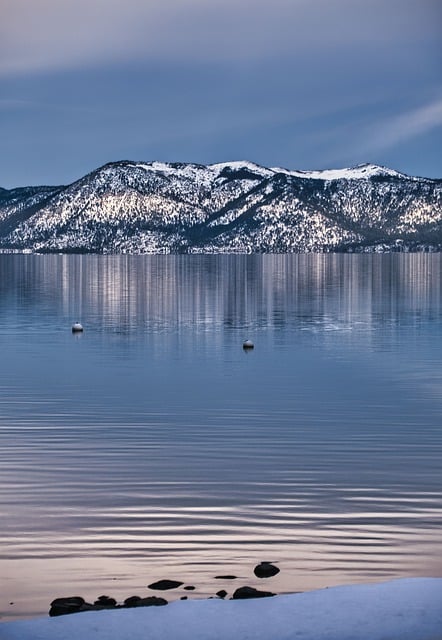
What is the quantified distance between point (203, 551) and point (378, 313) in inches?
3388

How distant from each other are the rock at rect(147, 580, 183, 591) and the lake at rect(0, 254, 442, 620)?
0.89ft

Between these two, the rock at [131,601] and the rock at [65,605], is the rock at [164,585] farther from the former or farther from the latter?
the rock at [65,605]

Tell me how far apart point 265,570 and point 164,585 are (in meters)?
2.11

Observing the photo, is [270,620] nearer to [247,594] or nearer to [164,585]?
[247,594]

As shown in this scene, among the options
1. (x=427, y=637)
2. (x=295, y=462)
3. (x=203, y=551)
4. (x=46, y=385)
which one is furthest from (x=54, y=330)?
(x=427, y=637)

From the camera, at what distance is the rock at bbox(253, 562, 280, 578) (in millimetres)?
18844

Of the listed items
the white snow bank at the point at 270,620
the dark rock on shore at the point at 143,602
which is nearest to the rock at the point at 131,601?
the dark rock on shore at the point at 143,602

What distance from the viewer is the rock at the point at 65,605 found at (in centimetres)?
1653

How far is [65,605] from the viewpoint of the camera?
16.7 meters

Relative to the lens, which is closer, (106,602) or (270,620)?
(270,620)

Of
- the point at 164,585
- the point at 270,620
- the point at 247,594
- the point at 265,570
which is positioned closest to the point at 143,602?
the point at 164,585

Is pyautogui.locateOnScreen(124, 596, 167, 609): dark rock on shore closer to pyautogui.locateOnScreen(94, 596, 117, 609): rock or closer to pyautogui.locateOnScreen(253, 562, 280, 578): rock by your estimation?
pyautogui.locateOnScreen(94, 596, 117, 609): rock

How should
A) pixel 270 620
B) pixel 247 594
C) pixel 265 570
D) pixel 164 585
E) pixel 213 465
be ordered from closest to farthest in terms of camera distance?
1. pixel 270 620
2. pixel 247 594
3. pixel 164 585
4. pixel 265 570
5. pixel 213 465

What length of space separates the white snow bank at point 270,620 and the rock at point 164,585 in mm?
1186
